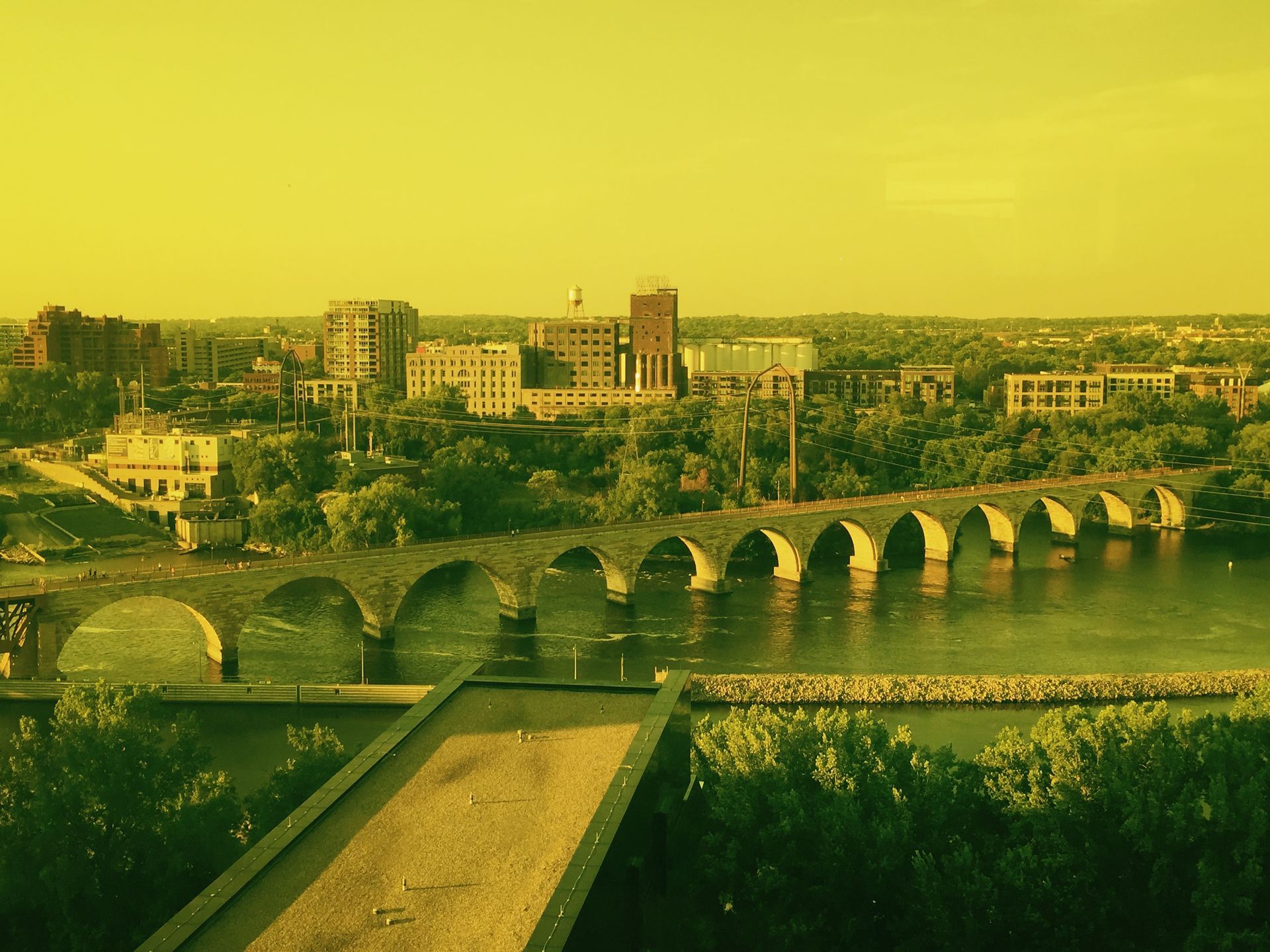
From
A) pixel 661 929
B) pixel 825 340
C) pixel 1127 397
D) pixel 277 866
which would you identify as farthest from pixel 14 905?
pixel 825 340

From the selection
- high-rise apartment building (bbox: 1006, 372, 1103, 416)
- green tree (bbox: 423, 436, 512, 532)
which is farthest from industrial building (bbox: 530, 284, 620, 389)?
green tree (bbox: 423, 436, 512, 532)

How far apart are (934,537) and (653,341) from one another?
13086 mm

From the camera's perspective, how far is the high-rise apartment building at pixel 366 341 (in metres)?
32.8

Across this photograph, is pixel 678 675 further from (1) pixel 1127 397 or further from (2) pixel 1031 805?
(1) pixel 1127 397

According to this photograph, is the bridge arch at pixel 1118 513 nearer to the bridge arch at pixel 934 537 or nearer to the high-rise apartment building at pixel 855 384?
the bridge arch at pixel 934 537

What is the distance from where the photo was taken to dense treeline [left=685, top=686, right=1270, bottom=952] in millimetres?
5531

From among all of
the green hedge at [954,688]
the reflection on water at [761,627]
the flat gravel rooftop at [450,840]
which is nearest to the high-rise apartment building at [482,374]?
the reflection on water at [761,627]

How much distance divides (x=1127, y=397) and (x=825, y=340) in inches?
407

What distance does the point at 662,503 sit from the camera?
16.4 m

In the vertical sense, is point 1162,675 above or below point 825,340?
below

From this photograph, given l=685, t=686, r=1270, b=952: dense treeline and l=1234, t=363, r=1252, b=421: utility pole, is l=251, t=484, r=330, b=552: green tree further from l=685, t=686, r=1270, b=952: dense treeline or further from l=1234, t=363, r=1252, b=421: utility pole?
l=1234, t=363, r=1252, b=421: utility pole

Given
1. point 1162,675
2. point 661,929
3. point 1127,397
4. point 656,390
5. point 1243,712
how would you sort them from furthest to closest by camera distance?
point 656,390
point 1127,397
point 1162,675
point 1243,712
point 661,929

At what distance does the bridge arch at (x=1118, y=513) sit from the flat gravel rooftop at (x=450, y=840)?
48.7ft

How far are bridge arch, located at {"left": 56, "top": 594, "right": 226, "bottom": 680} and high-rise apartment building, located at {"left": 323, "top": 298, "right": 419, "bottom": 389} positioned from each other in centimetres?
2013
